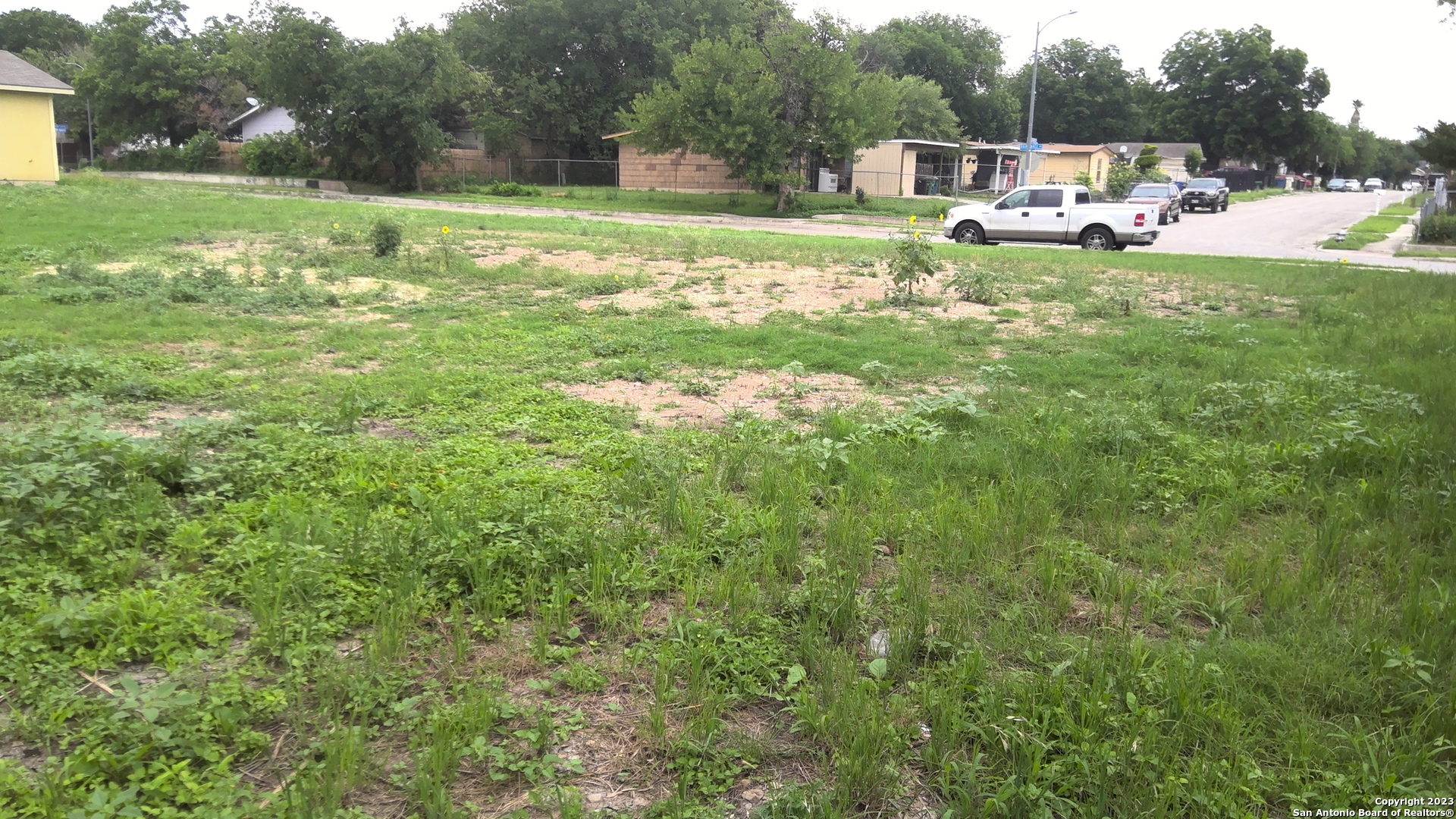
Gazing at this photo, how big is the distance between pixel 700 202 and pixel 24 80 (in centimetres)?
2554

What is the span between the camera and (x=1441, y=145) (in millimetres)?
33219

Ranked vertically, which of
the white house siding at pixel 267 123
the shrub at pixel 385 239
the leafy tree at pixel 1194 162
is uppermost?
the leafy tree at pixel 1194 162

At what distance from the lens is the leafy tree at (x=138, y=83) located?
56.4 metres

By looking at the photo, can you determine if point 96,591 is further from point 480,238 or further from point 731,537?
point 480,238

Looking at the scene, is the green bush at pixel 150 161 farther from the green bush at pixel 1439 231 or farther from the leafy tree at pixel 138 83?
the green bush at pixel 1439 231

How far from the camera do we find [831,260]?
18.5 meters

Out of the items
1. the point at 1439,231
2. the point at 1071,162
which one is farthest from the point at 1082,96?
the point at 1439,231

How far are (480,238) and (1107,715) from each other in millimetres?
18509

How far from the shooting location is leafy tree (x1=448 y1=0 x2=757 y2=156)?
53250 mm

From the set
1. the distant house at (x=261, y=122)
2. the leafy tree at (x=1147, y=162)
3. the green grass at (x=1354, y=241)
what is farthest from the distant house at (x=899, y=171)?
the distant house at (x=261, y=122)

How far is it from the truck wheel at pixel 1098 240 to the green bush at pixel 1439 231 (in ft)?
45.8

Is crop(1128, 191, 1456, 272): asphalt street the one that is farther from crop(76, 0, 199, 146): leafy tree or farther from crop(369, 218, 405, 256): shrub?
crop(76, 0, 199, 146): leafy tree

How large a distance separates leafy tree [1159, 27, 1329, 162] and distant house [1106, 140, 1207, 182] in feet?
12.0

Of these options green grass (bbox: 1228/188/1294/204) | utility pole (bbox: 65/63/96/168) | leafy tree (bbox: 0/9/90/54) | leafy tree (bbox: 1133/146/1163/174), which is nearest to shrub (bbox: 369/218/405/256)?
utility pole (bbox: 65/63/96/168)
